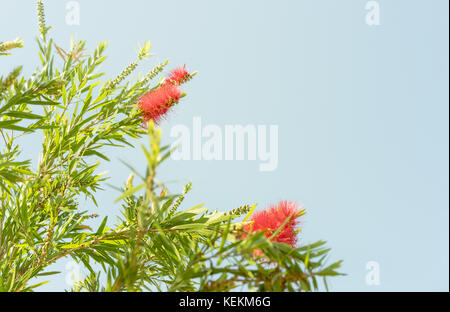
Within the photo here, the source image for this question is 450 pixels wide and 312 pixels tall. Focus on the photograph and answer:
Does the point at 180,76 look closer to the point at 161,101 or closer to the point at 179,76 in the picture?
the point at 179,76

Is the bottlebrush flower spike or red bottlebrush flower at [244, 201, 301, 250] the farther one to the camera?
the bottlebrush flower spike

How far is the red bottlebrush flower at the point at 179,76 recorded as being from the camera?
6.39 feet

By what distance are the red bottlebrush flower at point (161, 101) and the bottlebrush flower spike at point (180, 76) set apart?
152 mm

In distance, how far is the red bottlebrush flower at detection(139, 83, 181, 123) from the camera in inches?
68.1

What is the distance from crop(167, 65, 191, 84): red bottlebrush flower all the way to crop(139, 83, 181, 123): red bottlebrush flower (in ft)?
0.50

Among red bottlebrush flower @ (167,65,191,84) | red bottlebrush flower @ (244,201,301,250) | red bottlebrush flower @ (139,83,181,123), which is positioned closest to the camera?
red bottlebrush flower @ (244,201,301,250)

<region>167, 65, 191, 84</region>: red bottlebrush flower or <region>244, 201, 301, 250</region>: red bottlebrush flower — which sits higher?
<region>167, 65, 191, 84</region>: red bottlebrush flower

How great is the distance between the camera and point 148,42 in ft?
7.41

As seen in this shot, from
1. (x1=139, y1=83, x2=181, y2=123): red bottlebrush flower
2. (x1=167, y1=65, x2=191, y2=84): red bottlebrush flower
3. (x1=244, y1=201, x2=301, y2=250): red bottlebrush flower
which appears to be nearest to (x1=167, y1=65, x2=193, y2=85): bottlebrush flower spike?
(x1=167, y1=65, x2=191, y2=84): red bottlebrush flower

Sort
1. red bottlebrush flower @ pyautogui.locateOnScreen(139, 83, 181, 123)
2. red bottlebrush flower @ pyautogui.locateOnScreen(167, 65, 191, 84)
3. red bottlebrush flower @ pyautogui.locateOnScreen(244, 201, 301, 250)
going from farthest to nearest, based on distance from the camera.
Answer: red bottlebrush flower @ pyautogui.locateOnScreen(167, 65, 191, 84) → red bottlebrush flower @ pyautogui.locateOnScreen(139, 83, 181, 123) → red bottlebrush flower @ pyautogui.locateOnScreen(244, 201, 301, 250)

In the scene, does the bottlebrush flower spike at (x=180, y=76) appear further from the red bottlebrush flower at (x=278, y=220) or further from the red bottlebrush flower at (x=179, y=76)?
the red bottlebrush flower at (x=278, y=220)

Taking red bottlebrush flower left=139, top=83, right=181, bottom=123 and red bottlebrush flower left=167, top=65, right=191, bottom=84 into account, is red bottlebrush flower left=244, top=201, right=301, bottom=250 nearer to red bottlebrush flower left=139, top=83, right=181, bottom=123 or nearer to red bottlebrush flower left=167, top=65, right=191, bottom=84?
red bottlebrush flower left=139, top=83, right=181, bottom=123
